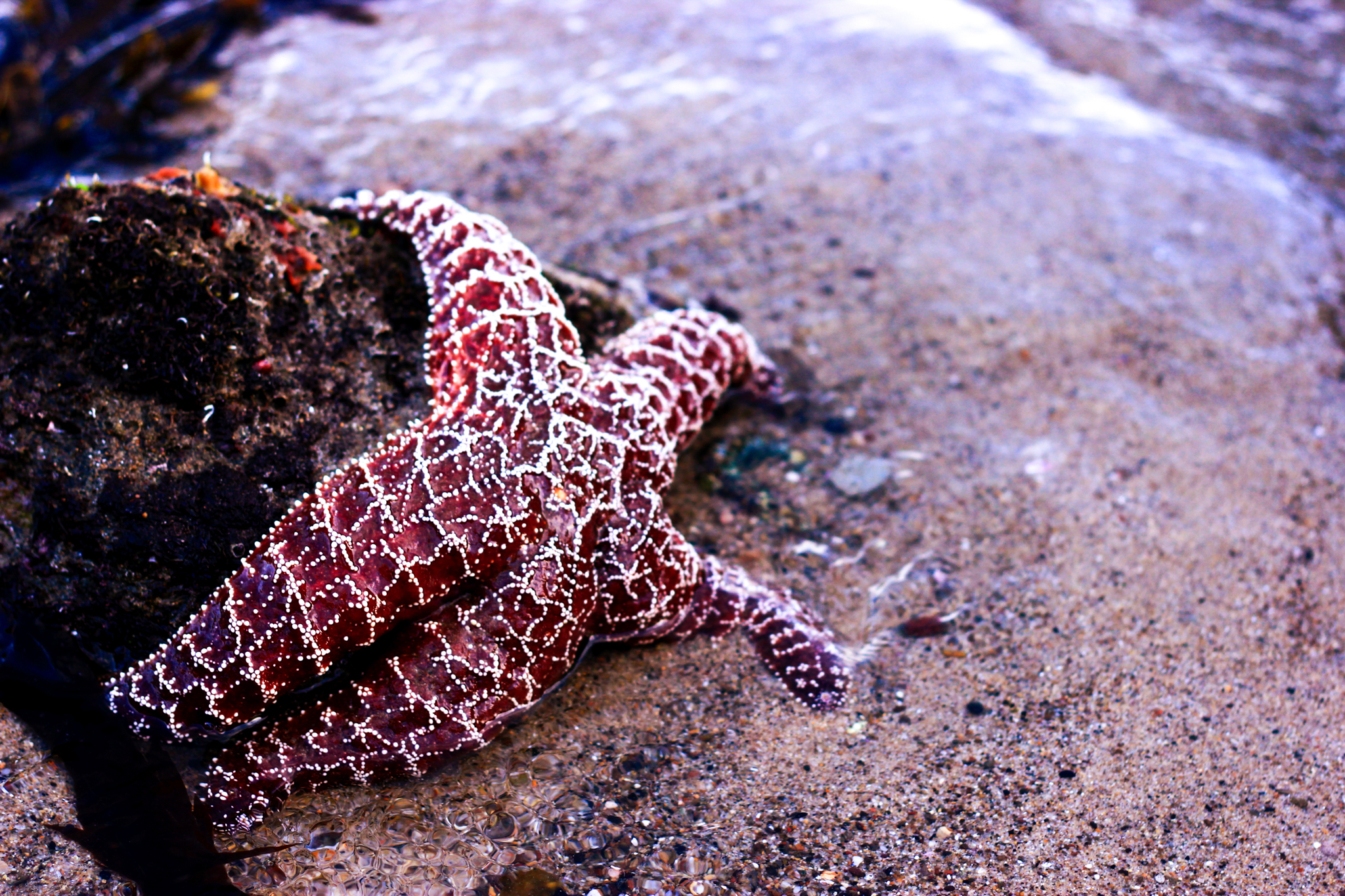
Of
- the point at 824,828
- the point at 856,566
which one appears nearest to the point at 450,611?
the point at 824,828

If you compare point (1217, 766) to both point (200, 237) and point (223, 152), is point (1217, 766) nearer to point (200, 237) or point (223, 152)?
point (200, 237)

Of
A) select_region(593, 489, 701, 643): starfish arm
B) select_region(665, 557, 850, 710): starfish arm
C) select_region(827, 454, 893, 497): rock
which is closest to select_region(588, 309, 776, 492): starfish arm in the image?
select_region(593, 489, 701, 643): starfish arm

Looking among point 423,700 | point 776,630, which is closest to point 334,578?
point 423,700

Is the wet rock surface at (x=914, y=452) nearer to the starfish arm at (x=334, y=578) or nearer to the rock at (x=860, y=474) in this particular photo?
the rock at (x=860, y=474)

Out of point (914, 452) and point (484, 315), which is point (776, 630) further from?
point (484, 315)

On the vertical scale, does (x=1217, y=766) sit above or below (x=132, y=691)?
below

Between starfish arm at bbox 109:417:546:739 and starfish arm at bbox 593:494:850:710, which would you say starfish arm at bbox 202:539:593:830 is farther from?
starfish arm at bbox 593:494:850:710
